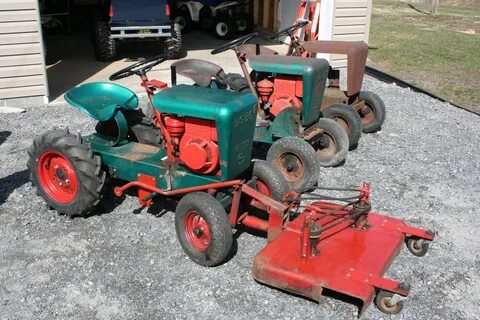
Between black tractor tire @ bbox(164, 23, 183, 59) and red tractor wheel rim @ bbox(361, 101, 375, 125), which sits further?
→ black tractor tire @ bbox(164, 23, 183, 59)

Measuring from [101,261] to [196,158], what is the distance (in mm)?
988

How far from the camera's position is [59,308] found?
10.9 feet

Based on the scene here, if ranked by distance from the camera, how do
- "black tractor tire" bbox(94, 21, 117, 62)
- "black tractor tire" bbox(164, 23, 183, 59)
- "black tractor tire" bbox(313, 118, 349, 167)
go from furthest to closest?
"black tractor tire" bbox(164, 23, 183, 59) → "black tractor tire" bbox(94, 21, 117, 62) → "black tractor tire" bbox(313, 118, 349, 167)

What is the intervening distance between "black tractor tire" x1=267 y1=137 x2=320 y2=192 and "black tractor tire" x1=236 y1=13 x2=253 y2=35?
8.22 metres

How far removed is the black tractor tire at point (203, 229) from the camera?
354 centimetres

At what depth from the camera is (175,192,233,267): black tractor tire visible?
3.54 m

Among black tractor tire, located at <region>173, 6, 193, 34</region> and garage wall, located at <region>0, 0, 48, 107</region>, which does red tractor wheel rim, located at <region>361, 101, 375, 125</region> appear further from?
black tractor tire, located at <region>173, 6, 193, 34</region>

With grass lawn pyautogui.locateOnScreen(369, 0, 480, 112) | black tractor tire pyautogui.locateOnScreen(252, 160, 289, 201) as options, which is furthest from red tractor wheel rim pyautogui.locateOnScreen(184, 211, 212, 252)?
grass lawn pyautogui.locateOnScreen(369, 0, 480, 112)

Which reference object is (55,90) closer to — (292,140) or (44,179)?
(44,179)

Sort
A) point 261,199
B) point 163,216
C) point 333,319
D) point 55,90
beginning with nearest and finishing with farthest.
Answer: point 333,319, point 261,199, point 163,216, point 55,90

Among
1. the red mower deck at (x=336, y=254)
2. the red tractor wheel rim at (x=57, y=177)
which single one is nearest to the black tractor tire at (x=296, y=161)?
the red mower deck at (x=336, y=254)

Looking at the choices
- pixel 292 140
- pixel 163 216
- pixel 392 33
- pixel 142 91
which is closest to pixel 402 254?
pixel 292 140

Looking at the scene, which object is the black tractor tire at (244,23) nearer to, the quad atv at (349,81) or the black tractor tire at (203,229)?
the quad atv at (349,81)

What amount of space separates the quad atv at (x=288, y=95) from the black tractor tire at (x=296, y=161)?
0.44 ft
